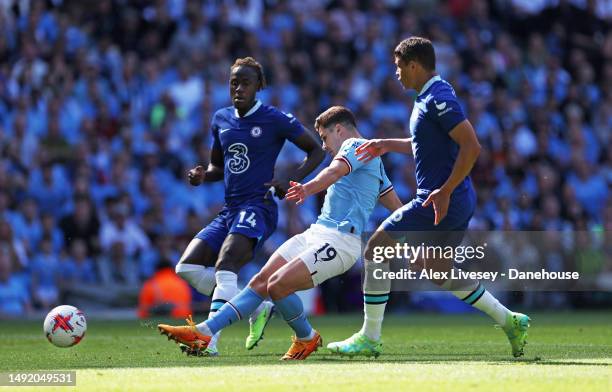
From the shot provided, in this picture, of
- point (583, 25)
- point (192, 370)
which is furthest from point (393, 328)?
point (583, 25)

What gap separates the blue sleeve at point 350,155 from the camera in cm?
988

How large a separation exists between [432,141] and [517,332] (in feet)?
5.49

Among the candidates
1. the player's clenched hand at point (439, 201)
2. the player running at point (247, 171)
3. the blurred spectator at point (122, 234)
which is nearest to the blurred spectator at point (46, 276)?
the blurred spectator at point (122, 234)

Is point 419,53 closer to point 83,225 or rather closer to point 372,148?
point 372,148

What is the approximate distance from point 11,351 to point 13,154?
7.34 meters

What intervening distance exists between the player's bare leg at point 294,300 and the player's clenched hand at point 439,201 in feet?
3.81

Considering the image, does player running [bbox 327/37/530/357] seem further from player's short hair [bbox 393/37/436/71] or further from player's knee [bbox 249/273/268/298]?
→ player's knee [bbox 249/273/268/298]

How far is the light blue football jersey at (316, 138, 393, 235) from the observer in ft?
33.4

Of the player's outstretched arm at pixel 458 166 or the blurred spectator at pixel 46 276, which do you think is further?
the blurred spectator at pixel 46 276

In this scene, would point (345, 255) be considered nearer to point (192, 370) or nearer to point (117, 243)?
point (192, 370)

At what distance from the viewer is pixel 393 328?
593 inches

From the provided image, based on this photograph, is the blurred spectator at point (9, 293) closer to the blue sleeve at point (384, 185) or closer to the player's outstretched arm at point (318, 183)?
the blue sleeve at point (384, 185)

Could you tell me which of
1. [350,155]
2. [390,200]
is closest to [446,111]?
[350,155]

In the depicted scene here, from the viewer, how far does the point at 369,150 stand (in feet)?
32.7
